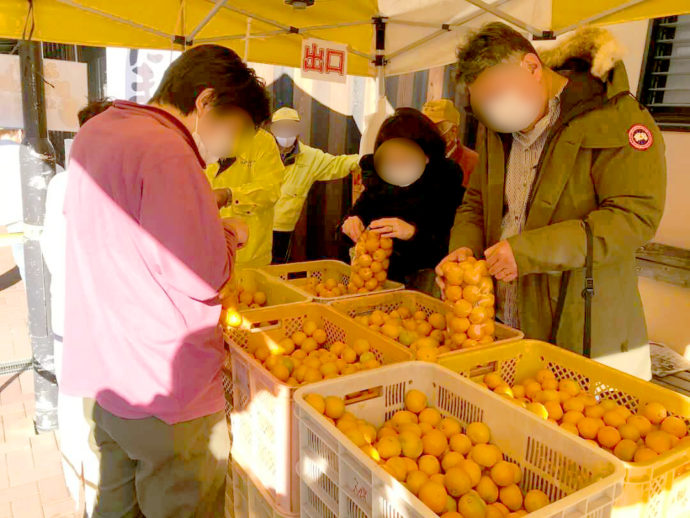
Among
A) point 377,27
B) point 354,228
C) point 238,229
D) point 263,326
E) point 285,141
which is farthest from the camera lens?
point 285,141

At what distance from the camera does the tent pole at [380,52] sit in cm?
446

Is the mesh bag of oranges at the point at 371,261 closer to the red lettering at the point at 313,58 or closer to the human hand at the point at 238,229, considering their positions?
the human hand at the point at 238,229

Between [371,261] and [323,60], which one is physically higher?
[323,60]

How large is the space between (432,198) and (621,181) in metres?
1.09

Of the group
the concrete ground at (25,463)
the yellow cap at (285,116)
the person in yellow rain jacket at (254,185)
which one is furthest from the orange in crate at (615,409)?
the yellow cap at (285,116)

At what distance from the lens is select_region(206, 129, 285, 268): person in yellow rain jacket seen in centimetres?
383

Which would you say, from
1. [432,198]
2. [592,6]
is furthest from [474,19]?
[432,198]

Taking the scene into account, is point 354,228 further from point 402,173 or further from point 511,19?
point 511,19

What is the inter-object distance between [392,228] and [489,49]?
1.02 metres

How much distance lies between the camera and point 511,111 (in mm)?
2131

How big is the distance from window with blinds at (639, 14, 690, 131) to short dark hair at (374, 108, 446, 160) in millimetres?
2466

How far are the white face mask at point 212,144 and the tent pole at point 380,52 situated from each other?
3043 mm

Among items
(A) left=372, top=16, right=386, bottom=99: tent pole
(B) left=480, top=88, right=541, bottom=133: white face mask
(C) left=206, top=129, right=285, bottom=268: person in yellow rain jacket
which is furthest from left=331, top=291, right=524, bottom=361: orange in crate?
(A) left=372, top=16, right=386, bottom=99: tent pole

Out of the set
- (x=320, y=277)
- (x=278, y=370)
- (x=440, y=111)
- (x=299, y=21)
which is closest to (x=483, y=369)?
(x=278, y=370)
